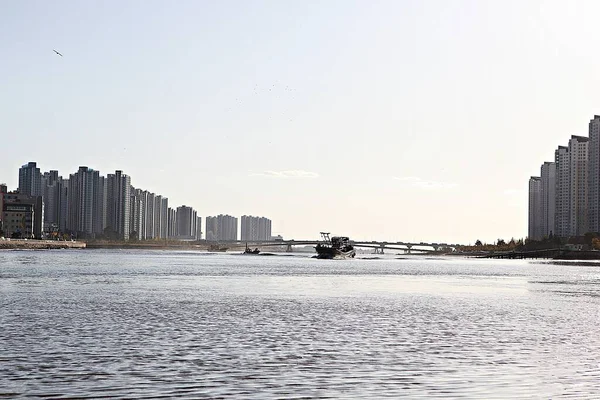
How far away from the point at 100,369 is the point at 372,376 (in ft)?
26.6

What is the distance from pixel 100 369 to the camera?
25438mm

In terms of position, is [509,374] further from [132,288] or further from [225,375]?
[132,288]

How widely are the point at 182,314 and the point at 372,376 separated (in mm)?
22021

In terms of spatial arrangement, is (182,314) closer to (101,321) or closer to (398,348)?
(101,321)

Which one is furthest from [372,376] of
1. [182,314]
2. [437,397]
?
[182,314]

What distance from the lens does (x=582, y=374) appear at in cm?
2595

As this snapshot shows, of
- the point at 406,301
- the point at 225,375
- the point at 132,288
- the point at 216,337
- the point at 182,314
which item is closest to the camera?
the point at 225,375

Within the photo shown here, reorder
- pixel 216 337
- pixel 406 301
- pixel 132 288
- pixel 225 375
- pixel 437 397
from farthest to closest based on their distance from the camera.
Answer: pixel 132 288, pixel 406 301, pixel 216 337, pixel 225 375, pixel 437 397

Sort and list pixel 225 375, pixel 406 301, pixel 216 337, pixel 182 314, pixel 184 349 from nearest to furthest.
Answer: pixel 225 375
pixel 184 349
pixel 216 337
pixel 182 314
pixel 406 301

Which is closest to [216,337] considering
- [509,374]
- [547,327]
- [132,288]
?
[509,374]

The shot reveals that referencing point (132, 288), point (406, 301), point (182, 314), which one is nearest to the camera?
point (182, 314)

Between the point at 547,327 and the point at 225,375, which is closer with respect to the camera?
the point at 225,375

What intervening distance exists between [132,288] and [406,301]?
81.1 ft

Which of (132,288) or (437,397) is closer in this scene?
(437,397)
